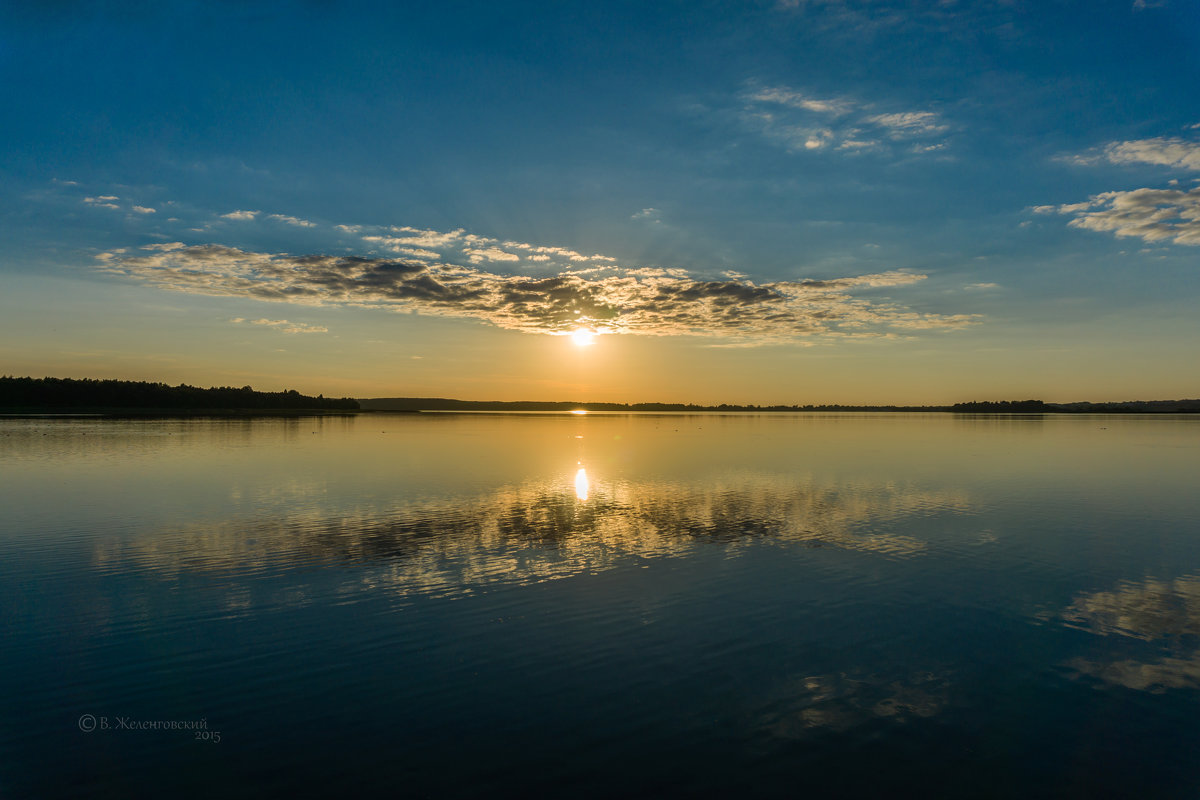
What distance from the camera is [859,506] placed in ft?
109

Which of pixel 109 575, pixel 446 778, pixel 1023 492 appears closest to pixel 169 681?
pixel 446 778

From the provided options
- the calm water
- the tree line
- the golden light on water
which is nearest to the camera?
the calm water

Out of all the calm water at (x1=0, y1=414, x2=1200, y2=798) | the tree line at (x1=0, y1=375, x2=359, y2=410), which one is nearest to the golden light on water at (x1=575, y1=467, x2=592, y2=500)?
the calm water at (x1=0, y1=414, x2=1200, y2=798)

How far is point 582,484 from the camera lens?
4244cm

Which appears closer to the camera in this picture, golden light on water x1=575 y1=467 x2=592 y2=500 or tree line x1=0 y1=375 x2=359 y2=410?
golden light on water x1=575 y1=467 x2=592 y2=500

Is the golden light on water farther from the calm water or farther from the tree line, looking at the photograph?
the tree line

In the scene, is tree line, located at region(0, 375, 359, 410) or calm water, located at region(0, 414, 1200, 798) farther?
tree line, located at region(0, 375, 359, 410)

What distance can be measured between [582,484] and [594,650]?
92.9 feet

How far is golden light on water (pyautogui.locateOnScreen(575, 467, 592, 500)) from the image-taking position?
1470 inches

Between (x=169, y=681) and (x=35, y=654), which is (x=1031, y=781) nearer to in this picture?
(x=169, y=681)

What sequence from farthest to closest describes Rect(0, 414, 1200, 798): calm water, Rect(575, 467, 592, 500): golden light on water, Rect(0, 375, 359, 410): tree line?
Rect(0, 375, 359, 410): tree line, Rect(575, 467, 592, 500): golden light on water, Rect(0, 414, 1200, 798): calm water

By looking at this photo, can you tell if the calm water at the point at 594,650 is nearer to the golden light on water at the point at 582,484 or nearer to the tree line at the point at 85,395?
the golden light on water at the point at 582,484

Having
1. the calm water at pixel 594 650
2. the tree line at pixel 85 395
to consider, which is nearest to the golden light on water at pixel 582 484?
the calm water at pixel 594 650

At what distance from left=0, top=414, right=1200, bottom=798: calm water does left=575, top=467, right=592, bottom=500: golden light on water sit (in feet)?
16.5
